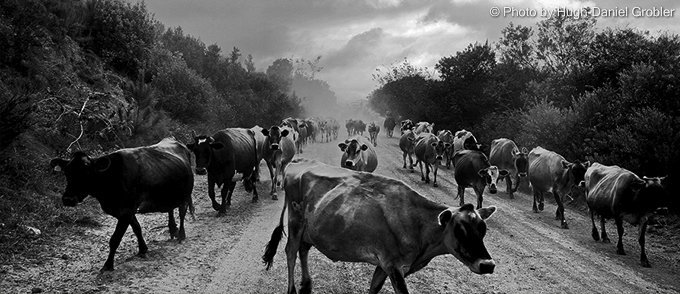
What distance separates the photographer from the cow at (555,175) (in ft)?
41.9

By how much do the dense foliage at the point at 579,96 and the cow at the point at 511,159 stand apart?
185 centimetres

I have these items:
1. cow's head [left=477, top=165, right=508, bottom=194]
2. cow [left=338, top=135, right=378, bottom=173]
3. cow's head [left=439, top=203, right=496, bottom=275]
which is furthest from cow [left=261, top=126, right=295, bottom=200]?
cow's head [left=439, top=203, right=496, bottom=275]

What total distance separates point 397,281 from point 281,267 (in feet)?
11.3

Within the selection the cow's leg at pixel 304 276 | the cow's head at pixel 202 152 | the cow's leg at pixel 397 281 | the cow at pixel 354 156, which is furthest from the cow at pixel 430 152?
the cow's leg at pixel 397 281

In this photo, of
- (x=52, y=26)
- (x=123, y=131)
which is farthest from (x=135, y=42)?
(x=123, y=131)

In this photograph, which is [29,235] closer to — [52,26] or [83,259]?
[83,259]

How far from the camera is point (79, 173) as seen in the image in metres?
7.66

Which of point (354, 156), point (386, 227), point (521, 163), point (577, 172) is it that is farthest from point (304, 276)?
point (521, 163)

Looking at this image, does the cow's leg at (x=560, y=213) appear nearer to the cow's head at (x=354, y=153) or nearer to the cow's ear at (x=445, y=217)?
the cow's head at (x=354, y=153)

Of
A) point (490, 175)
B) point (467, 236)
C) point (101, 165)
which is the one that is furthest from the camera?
point (490, 175)

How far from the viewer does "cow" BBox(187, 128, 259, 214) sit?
12156 millimetres

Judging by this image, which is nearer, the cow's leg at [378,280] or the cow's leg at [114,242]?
the cow's leg at [378,280]

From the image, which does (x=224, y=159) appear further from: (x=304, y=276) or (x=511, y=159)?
(x=511, y=159)

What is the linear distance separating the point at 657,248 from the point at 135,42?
2382 centimetres
